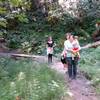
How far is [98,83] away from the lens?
1091 cm

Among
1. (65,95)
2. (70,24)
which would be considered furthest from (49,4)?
(65,95)

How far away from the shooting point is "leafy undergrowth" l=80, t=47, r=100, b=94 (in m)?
11.2

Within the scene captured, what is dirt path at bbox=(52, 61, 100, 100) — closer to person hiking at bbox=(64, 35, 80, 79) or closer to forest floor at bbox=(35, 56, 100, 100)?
forest floor at bbox=(35, 56, 100, 100)

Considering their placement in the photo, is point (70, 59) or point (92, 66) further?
point (92, 66)

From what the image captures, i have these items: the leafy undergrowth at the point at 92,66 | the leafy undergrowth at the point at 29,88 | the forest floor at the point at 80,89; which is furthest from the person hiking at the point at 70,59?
the leafy undergrowth at the point at 29,88

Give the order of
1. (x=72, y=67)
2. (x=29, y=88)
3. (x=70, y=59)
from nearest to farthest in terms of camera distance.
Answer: (x=29, y=88) → (x=70, y=59) → (x=72, y=67)

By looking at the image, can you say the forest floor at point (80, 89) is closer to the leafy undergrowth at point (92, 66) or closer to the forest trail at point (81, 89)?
the forest trail at point (81, 89)

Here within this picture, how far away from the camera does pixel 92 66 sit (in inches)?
562

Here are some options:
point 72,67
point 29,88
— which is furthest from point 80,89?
point 29,88

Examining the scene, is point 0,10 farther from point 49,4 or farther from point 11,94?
point 49,4

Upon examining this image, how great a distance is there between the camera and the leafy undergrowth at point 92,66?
11.2 metres

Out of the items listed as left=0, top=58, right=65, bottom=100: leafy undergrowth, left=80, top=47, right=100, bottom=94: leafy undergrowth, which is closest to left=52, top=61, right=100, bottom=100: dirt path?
left=80, top=47, right=100, bottom=94: leafy undergrowth

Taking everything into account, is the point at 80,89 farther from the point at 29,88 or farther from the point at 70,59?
the point at 29,88

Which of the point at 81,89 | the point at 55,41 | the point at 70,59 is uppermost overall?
the point at 55,41
